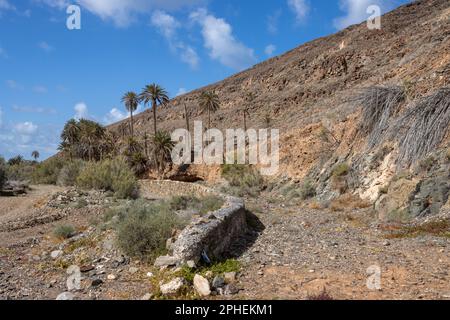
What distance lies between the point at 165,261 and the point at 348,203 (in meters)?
10.1

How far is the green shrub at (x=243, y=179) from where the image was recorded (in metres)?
23.6

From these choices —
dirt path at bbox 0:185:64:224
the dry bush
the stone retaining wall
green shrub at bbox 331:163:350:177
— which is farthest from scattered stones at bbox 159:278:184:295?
dirt path at bbox 0:185:64:224

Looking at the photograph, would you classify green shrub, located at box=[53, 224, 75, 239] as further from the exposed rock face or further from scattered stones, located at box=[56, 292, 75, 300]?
scattered stones, located at box=[56, 292, 75, 300]

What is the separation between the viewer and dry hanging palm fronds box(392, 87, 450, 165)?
43.0ft

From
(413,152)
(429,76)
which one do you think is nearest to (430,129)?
(413,152)

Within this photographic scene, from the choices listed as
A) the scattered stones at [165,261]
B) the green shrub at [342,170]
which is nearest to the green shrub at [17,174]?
the green shrub at [342,170]

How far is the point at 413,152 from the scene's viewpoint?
13.6 metres

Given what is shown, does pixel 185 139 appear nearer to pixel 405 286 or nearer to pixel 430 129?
pixel 430 129

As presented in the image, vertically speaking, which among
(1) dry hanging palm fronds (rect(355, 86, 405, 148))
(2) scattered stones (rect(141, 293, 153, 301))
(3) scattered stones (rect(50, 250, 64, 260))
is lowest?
(3) scattered stones (rect(50, 250, 64, 260))

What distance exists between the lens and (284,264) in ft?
A: 28.2

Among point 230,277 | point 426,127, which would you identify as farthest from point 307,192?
point 230,277

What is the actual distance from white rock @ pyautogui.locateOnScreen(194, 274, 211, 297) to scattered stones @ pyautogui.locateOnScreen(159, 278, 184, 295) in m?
0.26
